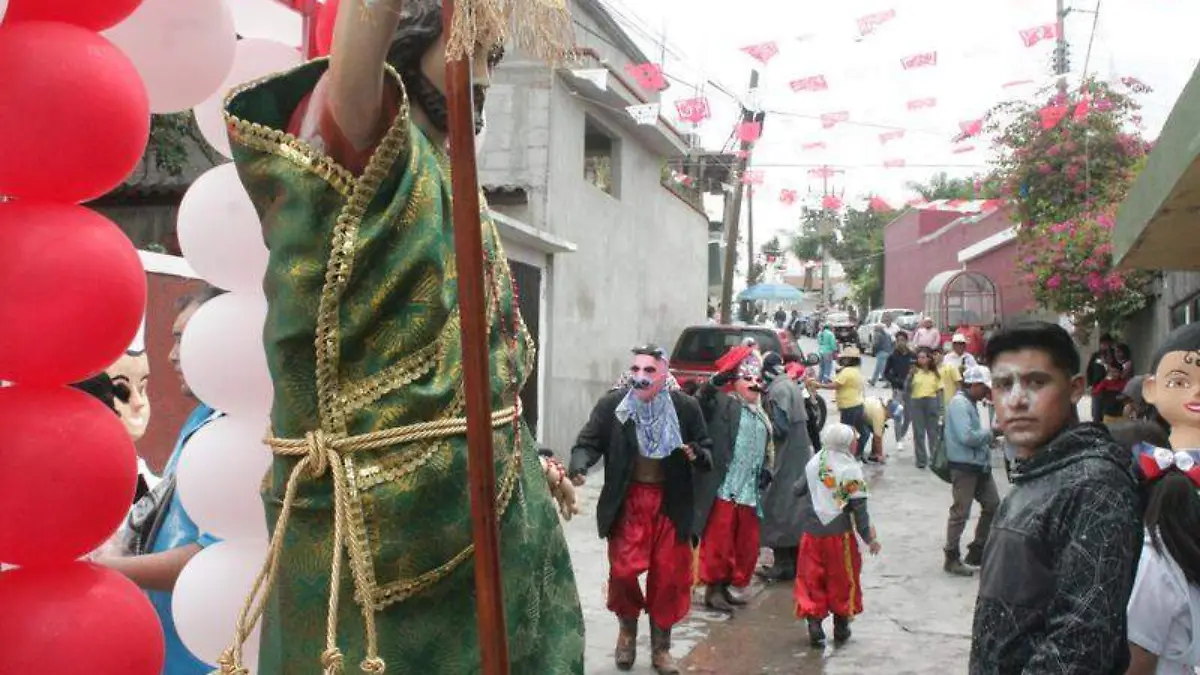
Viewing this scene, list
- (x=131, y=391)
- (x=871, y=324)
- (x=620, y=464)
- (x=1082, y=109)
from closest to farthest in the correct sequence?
(x=131, y=391) < (x=620, y=464) < (x=1082, y=109) < (x=871, y=324)

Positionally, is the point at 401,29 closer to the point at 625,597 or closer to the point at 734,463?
the point at 625,597

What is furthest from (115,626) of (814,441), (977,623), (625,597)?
(814,441)

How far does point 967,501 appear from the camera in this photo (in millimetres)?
8805

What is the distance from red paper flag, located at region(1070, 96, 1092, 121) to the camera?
15.9m

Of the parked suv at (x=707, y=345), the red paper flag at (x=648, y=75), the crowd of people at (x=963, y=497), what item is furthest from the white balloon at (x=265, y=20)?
the parked suv at (x=707, y=345)

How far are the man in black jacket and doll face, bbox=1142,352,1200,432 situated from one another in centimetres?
60

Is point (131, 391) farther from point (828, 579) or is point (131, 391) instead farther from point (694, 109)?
point (694, 109)

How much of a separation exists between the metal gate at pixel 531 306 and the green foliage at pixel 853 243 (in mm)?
42355

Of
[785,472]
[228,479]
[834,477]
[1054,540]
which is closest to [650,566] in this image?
[834,477]

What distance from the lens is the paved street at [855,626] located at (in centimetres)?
652

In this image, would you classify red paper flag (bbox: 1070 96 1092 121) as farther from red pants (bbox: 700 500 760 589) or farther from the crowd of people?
red pants (bbox: 700 500 760 589)

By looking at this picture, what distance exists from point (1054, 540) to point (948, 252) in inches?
1525

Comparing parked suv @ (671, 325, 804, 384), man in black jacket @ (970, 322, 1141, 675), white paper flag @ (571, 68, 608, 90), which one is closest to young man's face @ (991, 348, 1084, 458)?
man in black jacket @ (970, 322, 1141, 675)

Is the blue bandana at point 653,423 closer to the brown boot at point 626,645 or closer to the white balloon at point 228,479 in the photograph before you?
the brown boot at point 626,645
